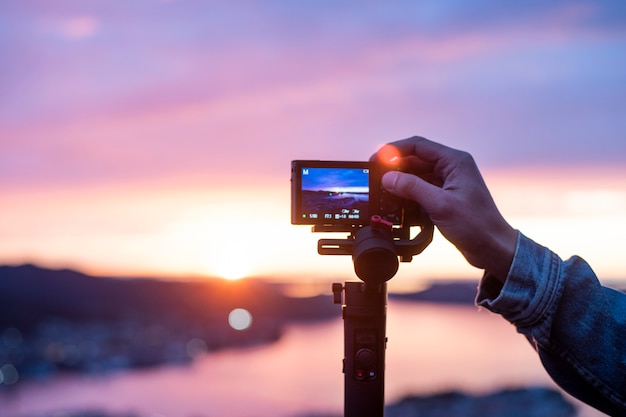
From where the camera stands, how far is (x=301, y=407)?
38094 mm

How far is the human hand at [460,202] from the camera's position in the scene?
1.36 m

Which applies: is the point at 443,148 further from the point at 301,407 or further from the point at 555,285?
the point at 301,407

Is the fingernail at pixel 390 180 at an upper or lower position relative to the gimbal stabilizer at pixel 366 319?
upper

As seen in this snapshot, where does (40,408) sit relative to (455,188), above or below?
below

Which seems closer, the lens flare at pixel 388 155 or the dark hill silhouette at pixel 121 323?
the lens flare at pixel 388 155

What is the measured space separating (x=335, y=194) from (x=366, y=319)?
36cm

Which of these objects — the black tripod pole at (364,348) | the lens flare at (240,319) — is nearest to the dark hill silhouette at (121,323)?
the lens flare at (240,319)

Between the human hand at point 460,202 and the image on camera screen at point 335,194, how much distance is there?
0.12 metres

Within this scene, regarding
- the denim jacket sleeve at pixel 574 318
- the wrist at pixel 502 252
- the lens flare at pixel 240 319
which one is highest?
the wrist at pixel 502 252

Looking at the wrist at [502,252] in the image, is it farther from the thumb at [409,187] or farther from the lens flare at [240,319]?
the lens flare at [240,319]

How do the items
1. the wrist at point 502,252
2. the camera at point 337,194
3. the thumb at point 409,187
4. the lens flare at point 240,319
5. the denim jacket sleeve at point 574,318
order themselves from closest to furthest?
1. the denim jacket sleeve at point 574,318
2. the wrist at point 502,252
3. the thumb at point 409,187
4. the camera at point 337,194
5. the lens flare at point 240,319

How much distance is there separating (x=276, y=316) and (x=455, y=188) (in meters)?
82.3

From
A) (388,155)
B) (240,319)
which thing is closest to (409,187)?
(388,155)

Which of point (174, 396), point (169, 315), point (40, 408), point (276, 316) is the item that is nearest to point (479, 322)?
point (276, 316)
